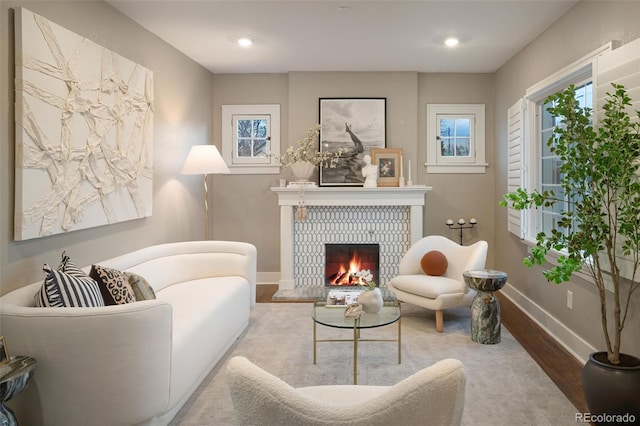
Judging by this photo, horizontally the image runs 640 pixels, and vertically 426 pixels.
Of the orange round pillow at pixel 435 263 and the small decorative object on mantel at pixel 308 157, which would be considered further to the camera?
the small decorative object on mantel at pixel 308 157

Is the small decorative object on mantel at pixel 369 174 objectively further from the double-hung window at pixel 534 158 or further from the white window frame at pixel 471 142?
the double-hung window at pixel 534 158

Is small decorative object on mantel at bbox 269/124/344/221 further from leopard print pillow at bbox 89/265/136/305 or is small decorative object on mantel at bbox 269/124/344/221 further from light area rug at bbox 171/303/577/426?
leopard print pillow at bbox 89/265/136/305

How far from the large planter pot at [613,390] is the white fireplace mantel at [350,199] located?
2.93 m

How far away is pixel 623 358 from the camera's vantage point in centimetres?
232

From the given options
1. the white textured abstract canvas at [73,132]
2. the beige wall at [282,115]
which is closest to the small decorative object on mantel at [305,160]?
→ the beige wall at [282,115]

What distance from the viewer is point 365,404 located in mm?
1117

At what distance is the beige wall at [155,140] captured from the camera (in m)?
2.34

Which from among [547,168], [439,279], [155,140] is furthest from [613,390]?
[155,140]

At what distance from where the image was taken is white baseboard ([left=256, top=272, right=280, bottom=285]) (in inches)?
222

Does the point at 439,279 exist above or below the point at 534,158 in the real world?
below

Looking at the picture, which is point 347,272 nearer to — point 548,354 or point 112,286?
point 548,354

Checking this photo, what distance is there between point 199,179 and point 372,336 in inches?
107

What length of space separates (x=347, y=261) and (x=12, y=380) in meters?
3.97

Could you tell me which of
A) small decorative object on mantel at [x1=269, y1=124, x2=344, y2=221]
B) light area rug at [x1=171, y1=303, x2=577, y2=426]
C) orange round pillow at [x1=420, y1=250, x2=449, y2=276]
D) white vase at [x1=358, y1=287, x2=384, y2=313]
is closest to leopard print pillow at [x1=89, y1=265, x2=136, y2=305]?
light area rug at [x1=171, y1=303, x2=577, y2=426]
